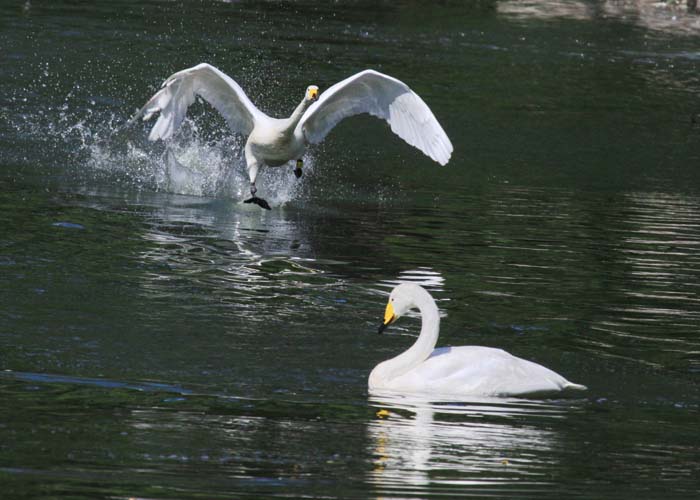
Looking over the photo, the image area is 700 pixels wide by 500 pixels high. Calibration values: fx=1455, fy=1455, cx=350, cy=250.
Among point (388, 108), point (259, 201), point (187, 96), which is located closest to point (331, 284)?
point (259, 201)

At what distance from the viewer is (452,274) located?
514 inches

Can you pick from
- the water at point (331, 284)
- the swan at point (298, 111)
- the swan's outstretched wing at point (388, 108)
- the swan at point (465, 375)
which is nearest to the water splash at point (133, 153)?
the water at point (331, 284)

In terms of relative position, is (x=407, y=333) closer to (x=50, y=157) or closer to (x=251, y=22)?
(x=50, y=157)

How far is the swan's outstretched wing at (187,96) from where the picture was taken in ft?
52.5

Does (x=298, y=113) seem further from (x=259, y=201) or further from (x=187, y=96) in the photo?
(x=187, y=96)

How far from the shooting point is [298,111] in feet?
52.9

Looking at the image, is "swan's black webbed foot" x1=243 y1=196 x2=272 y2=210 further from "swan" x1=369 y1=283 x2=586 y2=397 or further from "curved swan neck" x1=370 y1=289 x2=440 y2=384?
"swan" x1=369 y1=283 x2=586 y2=397

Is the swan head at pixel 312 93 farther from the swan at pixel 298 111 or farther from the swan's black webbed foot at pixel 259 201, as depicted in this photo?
the swan's black webbed foot at pixel 259 201

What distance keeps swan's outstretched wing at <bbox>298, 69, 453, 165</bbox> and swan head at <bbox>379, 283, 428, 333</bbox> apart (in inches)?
246

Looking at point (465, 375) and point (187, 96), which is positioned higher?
point (187, 96)

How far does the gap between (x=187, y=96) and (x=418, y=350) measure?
8001 mm

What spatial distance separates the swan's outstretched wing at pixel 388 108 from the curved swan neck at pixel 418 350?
6.30 metres

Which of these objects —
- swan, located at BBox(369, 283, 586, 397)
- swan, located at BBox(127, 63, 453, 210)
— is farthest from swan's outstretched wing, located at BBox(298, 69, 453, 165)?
swan, located at BBox(369, 283, 586, 397)

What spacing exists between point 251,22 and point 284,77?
913 centimetres
